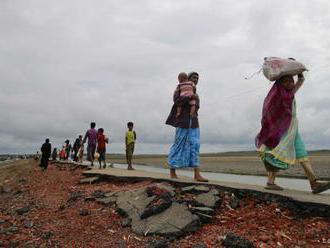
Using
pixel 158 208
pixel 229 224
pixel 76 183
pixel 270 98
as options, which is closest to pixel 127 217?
pixel 158 208

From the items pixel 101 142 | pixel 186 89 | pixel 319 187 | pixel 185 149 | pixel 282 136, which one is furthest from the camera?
pixel 101 142

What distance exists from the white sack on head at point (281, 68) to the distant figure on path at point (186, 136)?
94.1 inches

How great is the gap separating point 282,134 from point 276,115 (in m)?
0.34

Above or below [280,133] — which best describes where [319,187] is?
below

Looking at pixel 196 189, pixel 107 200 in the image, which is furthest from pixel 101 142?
pixel 196 189

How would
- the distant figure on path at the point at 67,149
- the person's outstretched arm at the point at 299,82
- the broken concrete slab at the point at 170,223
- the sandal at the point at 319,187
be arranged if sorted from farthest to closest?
the distant figure on path at the point at 67,149, the person's outstretched arm at the point at 299,82, the sandal at the point at 319,187, the broken concrete slab at the point at 170,223

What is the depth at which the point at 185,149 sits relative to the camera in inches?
350

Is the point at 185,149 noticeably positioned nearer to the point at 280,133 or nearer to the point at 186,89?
the point at 186,89

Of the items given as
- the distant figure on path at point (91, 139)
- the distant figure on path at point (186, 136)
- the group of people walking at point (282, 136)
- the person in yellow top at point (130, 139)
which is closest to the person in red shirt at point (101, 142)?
the distant figure on path at point (91, 139)

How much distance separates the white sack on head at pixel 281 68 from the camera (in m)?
6.86

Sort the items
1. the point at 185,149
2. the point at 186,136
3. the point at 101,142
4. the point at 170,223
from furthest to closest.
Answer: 1. the point at 101,142
2. the point at 186,136
3. the point at 185,149
4. the point at 170,223

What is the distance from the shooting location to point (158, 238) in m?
5.68

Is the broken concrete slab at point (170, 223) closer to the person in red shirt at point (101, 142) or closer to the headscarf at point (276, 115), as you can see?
the headscarf at point (276, 115)

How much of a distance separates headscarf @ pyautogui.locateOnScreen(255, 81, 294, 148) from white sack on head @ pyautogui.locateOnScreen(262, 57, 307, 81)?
0.80 ft
